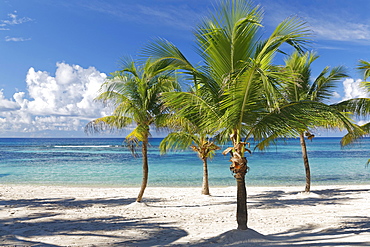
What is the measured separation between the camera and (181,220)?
332 inches

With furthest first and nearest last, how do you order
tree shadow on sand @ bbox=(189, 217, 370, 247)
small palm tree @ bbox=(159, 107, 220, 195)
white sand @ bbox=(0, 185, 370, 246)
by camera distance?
small palm tree @ bbox=(159, 107, 220, 195) → white sand @ bbox=(0, 185, 370, 246) → tree shadow on sand @ bbox=(189, 217, 370, 247)

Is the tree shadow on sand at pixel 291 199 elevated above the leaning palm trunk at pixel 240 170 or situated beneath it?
situated beneath

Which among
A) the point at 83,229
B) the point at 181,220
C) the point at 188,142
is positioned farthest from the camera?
the point at 188,142

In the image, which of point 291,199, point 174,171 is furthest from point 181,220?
point 174,171

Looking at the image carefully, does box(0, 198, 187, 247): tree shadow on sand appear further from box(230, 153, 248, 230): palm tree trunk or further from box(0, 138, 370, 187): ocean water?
box(0, 138, 370, 187): ocean water

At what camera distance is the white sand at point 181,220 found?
613 centimetres

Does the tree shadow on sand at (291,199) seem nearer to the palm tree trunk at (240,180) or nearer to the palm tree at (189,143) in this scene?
the palm tree at (189,143)

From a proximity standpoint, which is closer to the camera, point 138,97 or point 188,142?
point 138,97

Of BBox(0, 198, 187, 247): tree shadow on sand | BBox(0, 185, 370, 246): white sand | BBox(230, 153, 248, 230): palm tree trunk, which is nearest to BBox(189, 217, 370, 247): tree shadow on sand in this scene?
BBox(0, 185, 370, 246): white sand

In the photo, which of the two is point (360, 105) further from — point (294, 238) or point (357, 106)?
point (294, 238)

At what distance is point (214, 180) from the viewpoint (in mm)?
21156

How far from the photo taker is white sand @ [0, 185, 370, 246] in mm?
6129

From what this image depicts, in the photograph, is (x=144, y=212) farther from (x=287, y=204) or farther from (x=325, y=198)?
(x=325, y=198)

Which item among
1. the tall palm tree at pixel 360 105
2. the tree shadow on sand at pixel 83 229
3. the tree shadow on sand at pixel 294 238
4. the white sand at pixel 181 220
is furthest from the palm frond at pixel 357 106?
the tree shadow on sand at pixel 83 229
